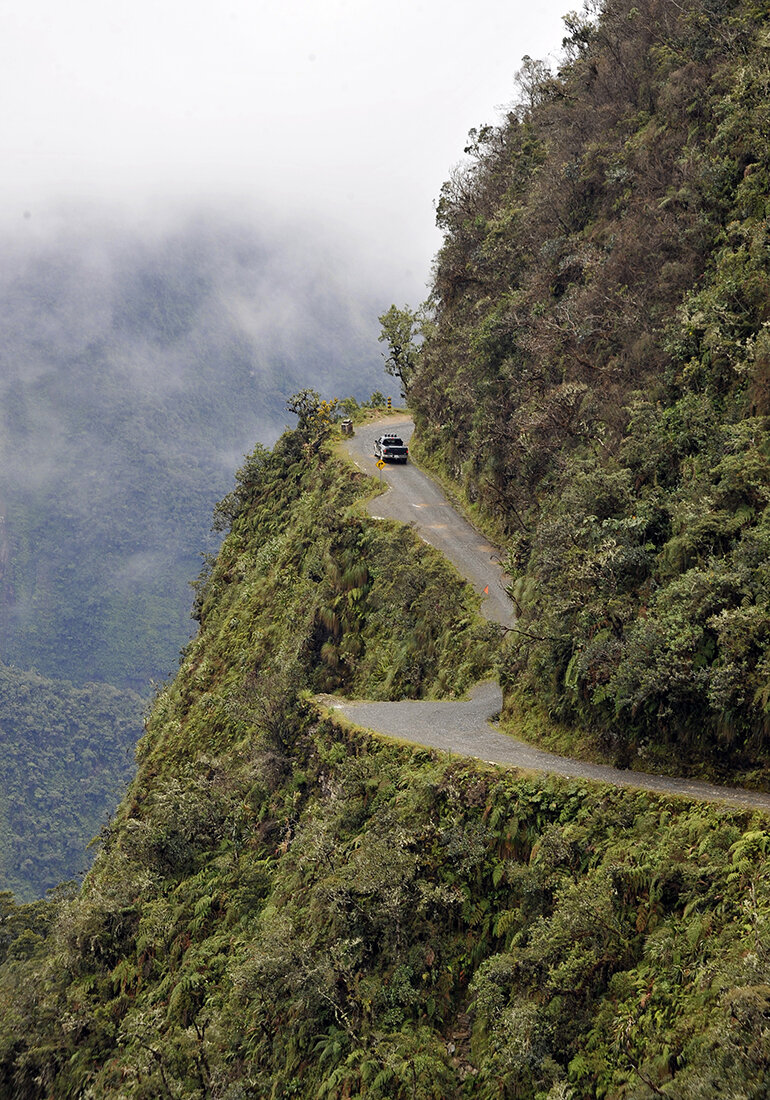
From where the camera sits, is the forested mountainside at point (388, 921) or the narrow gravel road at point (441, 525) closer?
the forested mountainside at point (388, 921)

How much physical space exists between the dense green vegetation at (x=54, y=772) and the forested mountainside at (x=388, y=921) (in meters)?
117

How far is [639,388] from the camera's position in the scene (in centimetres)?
2234

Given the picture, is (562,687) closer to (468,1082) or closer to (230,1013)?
(468,1082)

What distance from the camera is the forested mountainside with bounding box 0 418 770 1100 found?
1138 cm

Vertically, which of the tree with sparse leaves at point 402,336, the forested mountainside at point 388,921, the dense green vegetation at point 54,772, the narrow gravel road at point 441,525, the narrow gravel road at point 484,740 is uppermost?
the tree with sparse leaves at point 402,336

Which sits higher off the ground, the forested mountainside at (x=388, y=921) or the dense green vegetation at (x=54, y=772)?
the forested mountainside at (x=388, y=921)

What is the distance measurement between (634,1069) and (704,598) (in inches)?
297

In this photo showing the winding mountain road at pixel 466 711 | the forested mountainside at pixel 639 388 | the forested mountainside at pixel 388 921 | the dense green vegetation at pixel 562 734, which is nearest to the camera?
the forested mountainside at pixel 388 921

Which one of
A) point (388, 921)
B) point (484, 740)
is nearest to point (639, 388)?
point (484, 740)

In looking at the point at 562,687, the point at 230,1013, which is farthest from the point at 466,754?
the point at 230,1013

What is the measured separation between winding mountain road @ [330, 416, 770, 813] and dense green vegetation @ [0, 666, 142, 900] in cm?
11419

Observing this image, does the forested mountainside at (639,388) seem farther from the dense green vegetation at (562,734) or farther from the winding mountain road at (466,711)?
the winding mountain road at (466,711)

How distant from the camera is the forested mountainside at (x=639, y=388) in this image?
594 inches

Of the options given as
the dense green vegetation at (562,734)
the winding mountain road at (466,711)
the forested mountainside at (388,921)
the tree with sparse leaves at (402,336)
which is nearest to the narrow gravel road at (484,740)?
the winding mountain road at (466,711)
